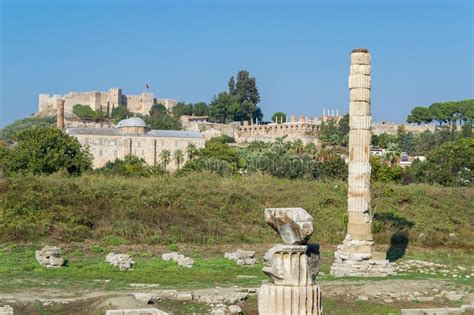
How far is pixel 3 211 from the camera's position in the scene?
88.3 feet

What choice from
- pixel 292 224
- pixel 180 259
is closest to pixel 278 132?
pixel 180 259

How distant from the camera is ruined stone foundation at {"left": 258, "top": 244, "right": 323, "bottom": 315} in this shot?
501cm

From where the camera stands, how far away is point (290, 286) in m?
5.05

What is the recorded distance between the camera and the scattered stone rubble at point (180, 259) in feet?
68.3

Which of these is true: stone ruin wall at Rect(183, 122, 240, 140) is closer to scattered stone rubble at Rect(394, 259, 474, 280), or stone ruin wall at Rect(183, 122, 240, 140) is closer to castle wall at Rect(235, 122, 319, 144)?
castle wall at Rect(235, 122, 319, 144)

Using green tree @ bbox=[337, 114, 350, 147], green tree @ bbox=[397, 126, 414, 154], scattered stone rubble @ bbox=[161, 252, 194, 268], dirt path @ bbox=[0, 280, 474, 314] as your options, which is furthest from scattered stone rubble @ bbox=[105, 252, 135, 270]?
green tree @ bbox=[397, 126, 414, 154]

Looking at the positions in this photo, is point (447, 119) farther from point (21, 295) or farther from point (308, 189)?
point (21, 295)

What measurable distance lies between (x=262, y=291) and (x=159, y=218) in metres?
23.3

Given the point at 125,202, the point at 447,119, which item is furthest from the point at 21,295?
the point at 447,119

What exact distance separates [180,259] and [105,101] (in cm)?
9958

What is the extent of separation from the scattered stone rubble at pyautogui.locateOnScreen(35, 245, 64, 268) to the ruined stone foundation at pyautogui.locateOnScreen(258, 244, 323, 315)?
626 inches

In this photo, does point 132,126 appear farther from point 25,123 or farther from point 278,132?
point 25,123

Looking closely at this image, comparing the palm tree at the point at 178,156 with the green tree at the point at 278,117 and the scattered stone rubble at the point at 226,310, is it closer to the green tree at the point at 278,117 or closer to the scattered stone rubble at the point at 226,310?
the green tree at the point at 278,117

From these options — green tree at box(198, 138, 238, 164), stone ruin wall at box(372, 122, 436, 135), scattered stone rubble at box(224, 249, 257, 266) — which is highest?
stone ruin wall at box(372, 122, 436, 135)
